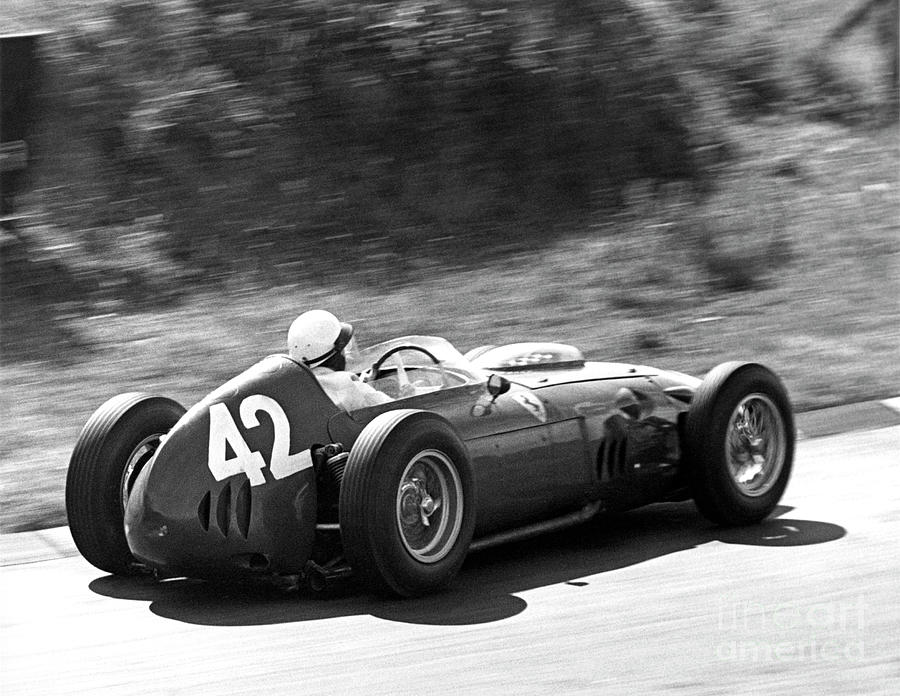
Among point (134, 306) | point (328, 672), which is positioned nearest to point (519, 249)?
point (134, 306)

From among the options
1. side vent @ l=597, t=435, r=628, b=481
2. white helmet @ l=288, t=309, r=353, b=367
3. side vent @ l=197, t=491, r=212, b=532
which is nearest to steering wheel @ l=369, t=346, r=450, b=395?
white helmet @ l=288, t=309, r=353, b=367

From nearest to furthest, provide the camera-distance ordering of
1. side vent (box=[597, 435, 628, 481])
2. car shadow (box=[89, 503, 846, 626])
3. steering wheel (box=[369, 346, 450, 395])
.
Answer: car shadow (box=[89, 503, 846, 626]) < steering wheel (box=[369, 346, 450, 395]) < side vent (box=[597, 435, 628, 481])

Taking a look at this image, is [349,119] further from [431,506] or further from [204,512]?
[204,512]

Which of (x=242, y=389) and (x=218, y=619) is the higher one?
(x=242, y=389)

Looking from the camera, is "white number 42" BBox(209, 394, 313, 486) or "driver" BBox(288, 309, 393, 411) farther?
"driver" BBox(288, 309, 393, 411)

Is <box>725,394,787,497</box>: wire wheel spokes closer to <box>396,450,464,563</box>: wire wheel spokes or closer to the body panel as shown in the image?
the body panel

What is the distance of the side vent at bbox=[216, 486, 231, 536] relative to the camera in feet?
19.9

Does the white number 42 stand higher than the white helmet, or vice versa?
the white helmet

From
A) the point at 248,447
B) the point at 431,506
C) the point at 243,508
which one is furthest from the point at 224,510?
the point at 431,506

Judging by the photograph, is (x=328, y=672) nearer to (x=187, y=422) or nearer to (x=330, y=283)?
(x=187, y=422)

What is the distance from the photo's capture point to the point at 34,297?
1255 centimetres

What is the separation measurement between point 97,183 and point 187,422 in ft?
26.9

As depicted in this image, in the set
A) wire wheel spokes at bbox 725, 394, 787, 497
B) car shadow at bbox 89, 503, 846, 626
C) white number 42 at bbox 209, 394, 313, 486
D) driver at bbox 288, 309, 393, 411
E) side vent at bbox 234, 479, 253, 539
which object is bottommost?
car shadow at bbox 89, 503, 846, 626

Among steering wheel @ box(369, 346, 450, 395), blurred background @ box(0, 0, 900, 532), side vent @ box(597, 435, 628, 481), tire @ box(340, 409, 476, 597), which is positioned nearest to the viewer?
tire @ box(340, 409, 476, 597)
